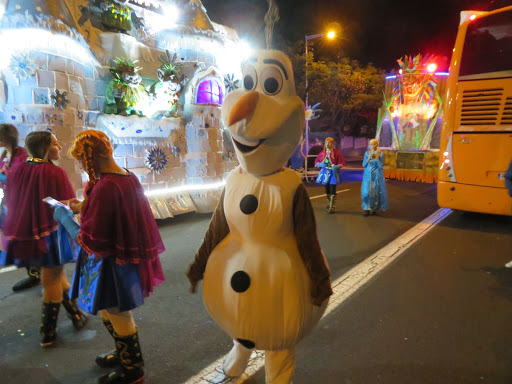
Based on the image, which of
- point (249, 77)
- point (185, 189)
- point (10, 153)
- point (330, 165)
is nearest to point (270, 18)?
point (249, 77)

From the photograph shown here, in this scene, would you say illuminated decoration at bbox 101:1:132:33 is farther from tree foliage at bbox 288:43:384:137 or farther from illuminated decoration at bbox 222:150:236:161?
tree foliage at bbox 288:43:384:137

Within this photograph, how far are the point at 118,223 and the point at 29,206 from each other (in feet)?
4.17

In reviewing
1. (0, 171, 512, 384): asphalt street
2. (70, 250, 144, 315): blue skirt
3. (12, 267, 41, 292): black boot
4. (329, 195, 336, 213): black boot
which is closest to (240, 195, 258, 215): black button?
(70, 250, 144, 315): blue skirt

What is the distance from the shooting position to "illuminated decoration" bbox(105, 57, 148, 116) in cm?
652

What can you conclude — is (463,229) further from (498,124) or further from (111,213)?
(111,213)

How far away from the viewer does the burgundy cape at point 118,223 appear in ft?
7.34

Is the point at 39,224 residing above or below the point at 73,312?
above

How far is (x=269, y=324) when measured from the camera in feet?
6.20

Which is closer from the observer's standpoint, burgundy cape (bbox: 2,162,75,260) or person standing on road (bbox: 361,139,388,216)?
burgundy cape (bbox: 2,162,75,260)

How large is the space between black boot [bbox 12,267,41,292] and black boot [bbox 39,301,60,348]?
55.6 inches

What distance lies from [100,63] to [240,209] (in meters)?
5.87

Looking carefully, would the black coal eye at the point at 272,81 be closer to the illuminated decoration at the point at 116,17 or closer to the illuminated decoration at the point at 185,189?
the illuminated decoration at the point at 185,189

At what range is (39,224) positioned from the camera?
3051 mm

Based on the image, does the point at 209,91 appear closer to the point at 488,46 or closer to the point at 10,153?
the point at 10,153
